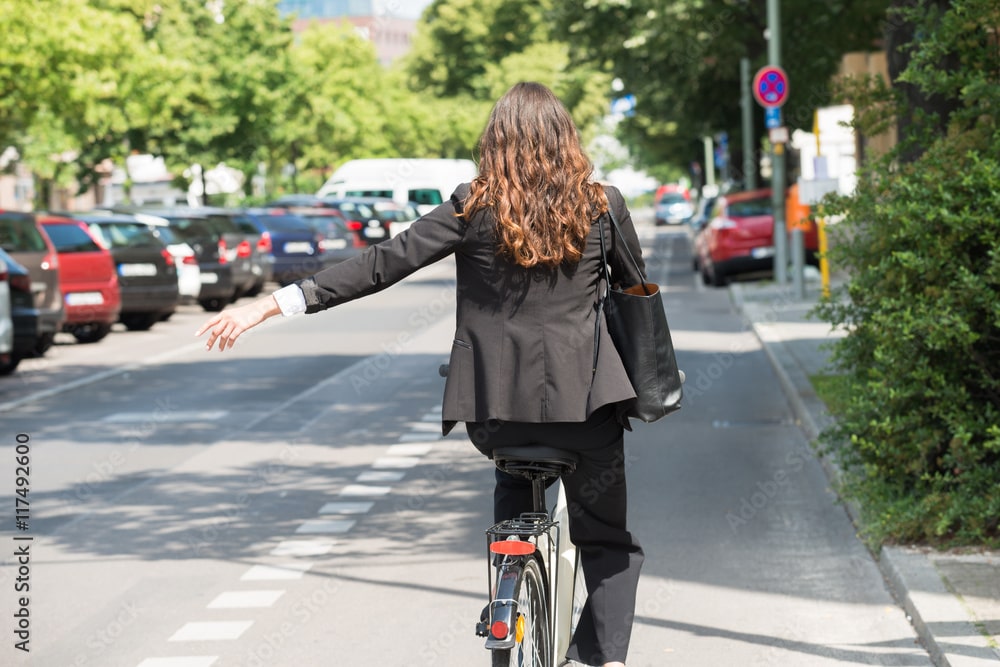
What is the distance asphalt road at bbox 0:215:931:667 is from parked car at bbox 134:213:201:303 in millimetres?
10827

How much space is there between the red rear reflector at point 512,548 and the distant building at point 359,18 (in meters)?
49.3

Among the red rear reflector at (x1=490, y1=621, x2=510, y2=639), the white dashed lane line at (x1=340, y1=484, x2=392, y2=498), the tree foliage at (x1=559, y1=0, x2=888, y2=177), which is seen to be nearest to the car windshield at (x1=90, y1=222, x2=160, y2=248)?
the tree foliage at (x1=559, y1=0, x2=888, y2=177)

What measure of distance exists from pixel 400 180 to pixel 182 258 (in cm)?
2950

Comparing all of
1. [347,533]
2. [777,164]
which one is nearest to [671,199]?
[777,164]

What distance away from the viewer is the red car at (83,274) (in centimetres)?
2148

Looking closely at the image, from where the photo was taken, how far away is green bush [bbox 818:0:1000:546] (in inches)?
285

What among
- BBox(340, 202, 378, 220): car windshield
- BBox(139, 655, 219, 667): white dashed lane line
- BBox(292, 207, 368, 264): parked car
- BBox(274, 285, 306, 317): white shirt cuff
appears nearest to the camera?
BBox(274, 285, 306, 317): white shirt cuff

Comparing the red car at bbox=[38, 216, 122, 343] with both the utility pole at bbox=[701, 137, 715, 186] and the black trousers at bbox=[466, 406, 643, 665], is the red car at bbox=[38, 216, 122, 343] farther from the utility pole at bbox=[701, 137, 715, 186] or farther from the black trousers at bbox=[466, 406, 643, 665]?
the utility pole at bbox=[701, 137, 715, 186]

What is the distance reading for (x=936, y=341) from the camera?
724cm

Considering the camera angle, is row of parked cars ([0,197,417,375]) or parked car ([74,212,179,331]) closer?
row of parked cars ([0,197,417,375])

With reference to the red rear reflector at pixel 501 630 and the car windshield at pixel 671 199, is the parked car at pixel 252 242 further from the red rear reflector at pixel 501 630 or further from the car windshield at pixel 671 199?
the car windshield at pixel 671 199

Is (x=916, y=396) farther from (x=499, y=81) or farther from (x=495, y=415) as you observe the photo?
(x=499, y=81)

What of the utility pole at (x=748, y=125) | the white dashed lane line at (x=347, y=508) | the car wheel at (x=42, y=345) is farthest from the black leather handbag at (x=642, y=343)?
the utility pole at (x=748, y=125)

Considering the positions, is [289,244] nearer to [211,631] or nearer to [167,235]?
[167,235]
